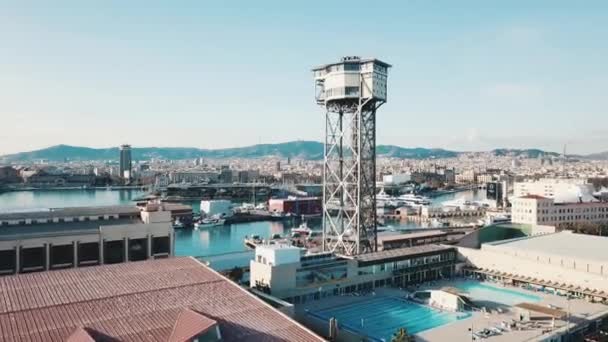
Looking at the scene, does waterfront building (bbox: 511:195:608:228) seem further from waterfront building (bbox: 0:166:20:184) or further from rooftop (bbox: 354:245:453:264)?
waterfront building (bbox: 0:166:20:184)

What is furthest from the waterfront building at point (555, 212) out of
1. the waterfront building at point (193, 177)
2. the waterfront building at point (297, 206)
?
the waterfront building at point (193, 177)

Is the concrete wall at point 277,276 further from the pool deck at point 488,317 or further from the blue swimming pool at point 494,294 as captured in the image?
the blue swimming pool at point 494,294

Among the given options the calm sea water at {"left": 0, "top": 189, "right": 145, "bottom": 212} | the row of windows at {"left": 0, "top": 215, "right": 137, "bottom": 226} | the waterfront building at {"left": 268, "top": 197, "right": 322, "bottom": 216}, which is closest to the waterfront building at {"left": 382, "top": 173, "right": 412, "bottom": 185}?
the waterfront building at {"left": 268, "top": 197, "right": 322, "bottom": 216}

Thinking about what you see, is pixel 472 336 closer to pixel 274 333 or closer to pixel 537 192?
pixel 274 333

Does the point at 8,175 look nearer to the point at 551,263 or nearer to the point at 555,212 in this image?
the point at 555,212

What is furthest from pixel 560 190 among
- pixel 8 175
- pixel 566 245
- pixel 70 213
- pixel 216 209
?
pixel 8 175

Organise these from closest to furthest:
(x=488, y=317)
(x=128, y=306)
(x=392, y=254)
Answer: (x=128, y=306), (x=488, y=317), (x=392, y=254)

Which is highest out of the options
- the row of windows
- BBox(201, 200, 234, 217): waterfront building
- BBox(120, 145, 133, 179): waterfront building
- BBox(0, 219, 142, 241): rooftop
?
BBox(120, 145, 133, 179): waterfront building
